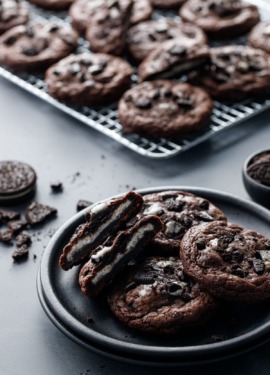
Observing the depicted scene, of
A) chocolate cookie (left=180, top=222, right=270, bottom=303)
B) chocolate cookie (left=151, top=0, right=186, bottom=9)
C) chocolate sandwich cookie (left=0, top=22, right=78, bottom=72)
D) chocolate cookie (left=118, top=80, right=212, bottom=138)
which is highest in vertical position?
chocolate cookie (left=180, top=222, right=270, bottom=303)

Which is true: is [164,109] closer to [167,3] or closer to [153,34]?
[153,34]

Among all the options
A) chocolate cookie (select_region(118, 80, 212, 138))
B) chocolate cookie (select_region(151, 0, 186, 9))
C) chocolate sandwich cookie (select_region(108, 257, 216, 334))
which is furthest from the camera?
chocolate cookie (select_region(151, 0, 186, 9))

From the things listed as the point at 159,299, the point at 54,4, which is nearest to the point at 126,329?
the point at 159,299

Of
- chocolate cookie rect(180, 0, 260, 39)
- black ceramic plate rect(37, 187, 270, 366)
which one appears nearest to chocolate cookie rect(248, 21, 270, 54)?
chocolate cookie rect(180, 0, 260, 39)

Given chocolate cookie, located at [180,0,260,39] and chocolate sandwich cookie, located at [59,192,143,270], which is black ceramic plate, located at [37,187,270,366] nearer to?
chocolate sandwich cookie, located at [59,192,143,270]

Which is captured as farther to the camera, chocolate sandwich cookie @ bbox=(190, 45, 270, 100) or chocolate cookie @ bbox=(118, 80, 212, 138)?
chocolate sandwich cookie @ bbox=(190, 45, 270, 100)

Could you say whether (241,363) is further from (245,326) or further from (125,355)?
(125,355)

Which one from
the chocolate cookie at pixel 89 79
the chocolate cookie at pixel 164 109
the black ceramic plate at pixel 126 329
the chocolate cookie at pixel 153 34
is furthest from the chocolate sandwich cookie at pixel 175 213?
the chocolate cookie at pixel 153 34
